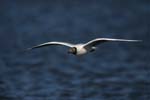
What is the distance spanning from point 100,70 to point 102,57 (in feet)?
3.22

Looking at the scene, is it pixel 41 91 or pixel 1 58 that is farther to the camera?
pixel 1 58

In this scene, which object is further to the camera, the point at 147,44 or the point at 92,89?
the point at 147,44

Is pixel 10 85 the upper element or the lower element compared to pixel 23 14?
lower

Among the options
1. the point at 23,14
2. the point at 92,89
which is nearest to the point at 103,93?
the point at 92,89

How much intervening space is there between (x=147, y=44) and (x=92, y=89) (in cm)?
383

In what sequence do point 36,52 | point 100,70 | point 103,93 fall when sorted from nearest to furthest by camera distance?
point 103,93
point 100,70
point 36,52

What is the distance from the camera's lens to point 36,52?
26.3 m

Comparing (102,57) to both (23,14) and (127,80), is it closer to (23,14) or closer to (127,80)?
(127,80)

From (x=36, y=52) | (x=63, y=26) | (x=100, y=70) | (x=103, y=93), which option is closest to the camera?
(x=103, y=93)

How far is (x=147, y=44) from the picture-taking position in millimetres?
26031

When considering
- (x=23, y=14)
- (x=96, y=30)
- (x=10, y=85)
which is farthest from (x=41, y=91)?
(x=23, y=14)

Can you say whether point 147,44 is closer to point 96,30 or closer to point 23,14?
point 96,30

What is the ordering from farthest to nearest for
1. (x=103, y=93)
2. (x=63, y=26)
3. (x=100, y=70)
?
(x=63, y=26) < (x=100, y=70) < (x=103, y=93)

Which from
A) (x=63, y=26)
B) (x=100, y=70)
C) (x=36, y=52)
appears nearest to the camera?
(x=100, y=70)
